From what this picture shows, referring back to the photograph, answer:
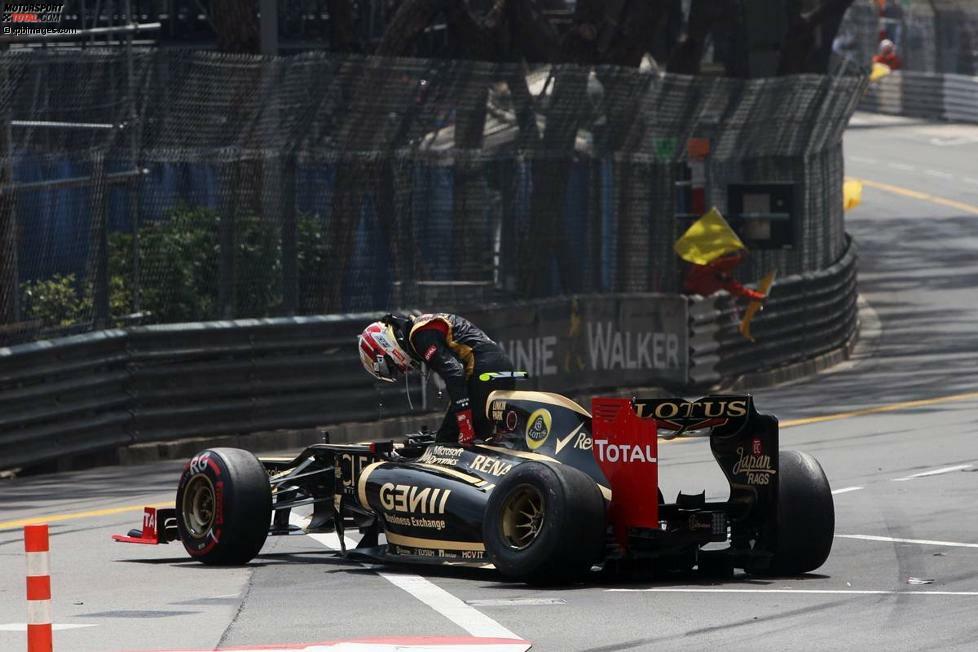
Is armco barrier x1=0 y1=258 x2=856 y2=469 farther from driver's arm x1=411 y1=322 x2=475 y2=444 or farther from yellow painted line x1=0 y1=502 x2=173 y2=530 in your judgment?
driver's arm x1=411 y1=322 x2=475 y2=444

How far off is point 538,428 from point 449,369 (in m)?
0.60

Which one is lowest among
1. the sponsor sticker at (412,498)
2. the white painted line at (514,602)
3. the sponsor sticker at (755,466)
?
the white painted line at (514,602)

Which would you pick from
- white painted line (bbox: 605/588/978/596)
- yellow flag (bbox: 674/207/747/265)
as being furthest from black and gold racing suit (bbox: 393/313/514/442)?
yellow flag (bbox: 674/207/747/265)

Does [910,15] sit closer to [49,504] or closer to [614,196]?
[614,196]

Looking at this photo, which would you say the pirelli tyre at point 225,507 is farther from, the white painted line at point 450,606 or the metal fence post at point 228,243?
the metal fence post at point 228,243

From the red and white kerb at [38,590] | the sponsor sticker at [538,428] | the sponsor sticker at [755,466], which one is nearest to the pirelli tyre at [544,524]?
the sponsor sticker at [538,428]

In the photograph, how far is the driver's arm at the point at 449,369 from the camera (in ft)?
35.6

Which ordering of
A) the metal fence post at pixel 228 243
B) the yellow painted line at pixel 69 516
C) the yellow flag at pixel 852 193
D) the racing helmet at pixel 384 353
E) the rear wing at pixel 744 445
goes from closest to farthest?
the rear wing at pixel 744 445 → the racing helmet at pixel 384 353 → the yellow painted line at pixel 69 516 → the metal fence post at pixel 228 243 → the yellow flag at pixel 852 193

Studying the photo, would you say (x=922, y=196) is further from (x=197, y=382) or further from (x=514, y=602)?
(x=514, y=602)

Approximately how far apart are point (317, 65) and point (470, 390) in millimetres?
8096

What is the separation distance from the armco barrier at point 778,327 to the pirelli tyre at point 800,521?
43.3 feet

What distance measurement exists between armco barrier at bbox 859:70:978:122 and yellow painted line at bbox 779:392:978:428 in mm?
40465

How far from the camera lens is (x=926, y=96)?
63.4 meters

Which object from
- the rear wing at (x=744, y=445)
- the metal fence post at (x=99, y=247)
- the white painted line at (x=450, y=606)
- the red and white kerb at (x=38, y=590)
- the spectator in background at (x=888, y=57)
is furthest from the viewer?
the spectator in background at (x=888, y=57)
